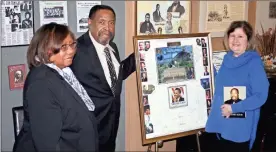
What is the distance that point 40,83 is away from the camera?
6.61ft

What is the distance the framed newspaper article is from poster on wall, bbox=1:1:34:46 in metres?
0.79

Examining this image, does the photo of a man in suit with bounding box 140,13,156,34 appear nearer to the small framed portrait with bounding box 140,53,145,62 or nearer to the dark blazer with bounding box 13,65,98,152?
the small framed portrait with bounding box 140,53,145,62

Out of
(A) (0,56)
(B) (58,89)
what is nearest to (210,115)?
(B) (58,89)

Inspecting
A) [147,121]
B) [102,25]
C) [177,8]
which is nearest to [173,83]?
[147,121]

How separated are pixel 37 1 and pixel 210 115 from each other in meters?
1.56

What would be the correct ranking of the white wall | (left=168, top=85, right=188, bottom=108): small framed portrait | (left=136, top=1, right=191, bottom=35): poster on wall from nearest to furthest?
(left=168, top=85, right=188, bottom=108): small framed portrait, (left=136, top=1, right=191, bottom=35): poster on wall, the white wall

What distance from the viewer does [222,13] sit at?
3900mm

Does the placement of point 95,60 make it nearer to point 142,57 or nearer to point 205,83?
point 142,57

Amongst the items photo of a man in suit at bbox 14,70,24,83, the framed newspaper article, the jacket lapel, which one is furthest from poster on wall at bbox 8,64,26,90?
the framed newspaper article

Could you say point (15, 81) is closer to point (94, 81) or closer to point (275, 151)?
point (94, 81)

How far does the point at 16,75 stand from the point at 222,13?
2109 millimetres

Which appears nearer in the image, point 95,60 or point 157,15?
point 95,60

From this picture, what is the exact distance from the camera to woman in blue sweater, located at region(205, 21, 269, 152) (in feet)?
8.98

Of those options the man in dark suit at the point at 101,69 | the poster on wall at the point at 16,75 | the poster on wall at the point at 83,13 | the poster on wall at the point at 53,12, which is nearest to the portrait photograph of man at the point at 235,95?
the man in dark suit at the point at 101,69
